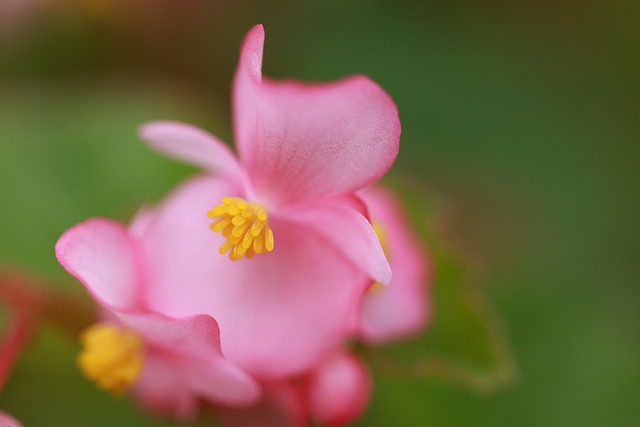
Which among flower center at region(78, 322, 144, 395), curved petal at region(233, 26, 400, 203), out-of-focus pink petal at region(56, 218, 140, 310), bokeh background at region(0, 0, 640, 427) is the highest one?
curved petal at region(233, 26, 400, 203)

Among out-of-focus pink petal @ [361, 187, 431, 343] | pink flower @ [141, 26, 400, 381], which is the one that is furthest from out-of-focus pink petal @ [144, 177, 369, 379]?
out-of-focus pink petal @ [361, 187, 431, 343]

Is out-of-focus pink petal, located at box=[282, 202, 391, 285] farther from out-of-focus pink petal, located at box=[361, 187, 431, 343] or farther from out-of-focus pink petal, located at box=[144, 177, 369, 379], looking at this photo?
out-of-focus pink petal, located at box=[361, 187, 431, 343]

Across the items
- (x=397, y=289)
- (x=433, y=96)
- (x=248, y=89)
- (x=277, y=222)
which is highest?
(x=248, y=89)

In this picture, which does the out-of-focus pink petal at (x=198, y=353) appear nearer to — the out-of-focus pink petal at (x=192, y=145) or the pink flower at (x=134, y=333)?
the pink flower at (x=134, y=333)

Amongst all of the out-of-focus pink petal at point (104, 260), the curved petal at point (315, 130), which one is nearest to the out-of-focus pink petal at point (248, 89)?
the curved petal at point (315, 130)

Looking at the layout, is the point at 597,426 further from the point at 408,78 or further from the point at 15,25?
the point at 15,25

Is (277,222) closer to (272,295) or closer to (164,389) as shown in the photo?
(272,295)

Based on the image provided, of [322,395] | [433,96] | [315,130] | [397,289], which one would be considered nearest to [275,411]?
[322,395]
